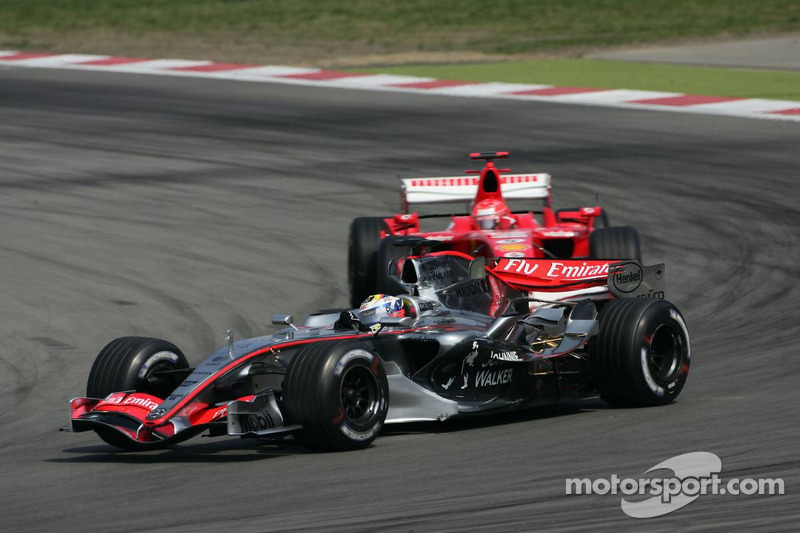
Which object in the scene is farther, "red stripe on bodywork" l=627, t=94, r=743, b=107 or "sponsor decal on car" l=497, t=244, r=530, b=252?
"red stripe on bodywork" l=627, t=94, r=743, b=107

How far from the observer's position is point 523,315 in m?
9.88

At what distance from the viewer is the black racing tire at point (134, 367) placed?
9.09 m

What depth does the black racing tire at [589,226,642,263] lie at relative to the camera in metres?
12.8

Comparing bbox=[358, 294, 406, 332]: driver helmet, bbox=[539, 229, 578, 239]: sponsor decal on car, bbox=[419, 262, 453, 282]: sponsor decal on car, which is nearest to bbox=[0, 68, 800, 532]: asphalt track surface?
bbox=[358, 294, 406, 332]: driver helmet

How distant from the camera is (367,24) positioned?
118 feet

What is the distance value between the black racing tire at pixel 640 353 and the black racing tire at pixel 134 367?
2751 mm

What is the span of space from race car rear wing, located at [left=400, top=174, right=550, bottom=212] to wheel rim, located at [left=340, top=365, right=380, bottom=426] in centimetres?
599

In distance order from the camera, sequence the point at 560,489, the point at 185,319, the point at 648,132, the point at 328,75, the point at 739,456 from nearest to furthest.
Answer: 1. the point at 560,489
2. the point at 739,456
3. the point at 185,319
4. the point at 648,132
5. the point at 328,75

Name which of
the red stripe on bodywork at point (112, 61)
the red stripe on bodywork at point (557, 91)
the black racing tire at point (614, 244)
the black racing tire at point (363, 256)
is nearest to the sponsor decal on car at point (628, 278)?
the black racing tire at point (614, 244)

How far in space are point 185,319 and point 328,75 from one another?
15.5 meters

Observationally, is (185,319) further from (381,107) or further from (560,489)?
(381,107)

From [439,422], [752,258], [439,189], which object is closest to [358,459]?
[439,422]

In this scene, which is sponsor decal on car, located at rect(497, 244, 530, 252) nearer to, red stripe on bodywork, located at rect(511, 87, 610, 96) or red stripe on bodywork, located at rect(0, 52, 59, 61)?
red stripe on bodywork, located at rect(511, 87, 610, 96)

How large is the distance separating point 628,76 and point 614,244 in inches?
→ 599
